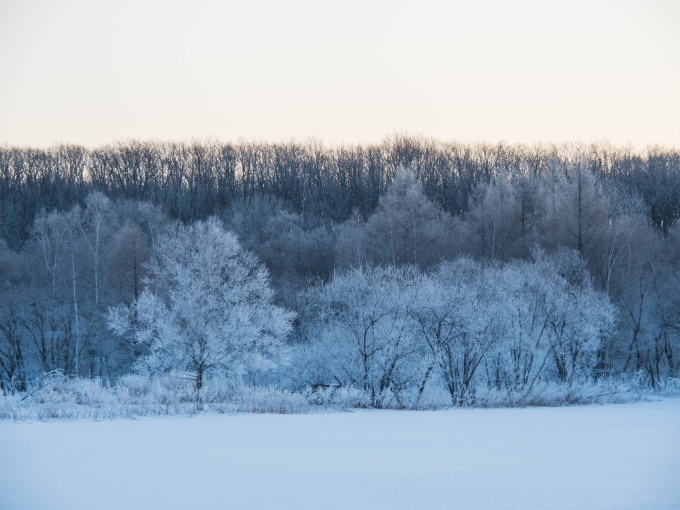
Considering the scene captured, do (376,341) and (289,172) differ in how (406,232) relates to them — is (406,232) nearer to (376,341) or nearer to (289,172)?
(376,341)

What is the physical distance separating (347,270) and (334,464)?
28180 millimetres

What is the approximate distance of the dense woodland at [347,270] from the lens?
99.7 ft

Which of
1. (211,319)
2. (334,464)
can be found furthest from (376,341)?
(334,464)

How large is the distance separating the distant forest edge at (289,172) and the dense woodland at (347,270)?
0.30 m

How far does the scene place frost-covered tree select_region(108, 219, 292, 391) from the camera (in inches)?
1331

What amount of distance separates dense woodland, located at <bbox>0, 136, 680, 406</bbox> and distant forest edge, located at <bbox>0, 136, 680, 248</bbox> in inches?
11.6

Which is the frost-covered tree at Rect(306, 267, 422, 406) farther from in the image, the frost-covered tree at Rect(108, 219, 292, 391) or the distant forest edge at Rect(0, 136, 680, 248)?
the distant forest edge at Rect(0, 136, 680, 248)

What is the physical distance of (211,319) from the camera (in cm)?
3469

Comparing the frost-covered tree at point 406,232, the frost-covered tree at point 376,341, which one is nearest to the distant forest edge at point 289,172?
the frost-covered tree at point 406,232

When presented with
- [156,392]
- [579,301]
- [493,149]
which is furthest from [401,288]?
[493,149]

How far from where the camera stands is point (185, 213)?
240ft

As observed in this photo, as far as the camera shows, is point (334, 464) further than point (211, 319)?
No

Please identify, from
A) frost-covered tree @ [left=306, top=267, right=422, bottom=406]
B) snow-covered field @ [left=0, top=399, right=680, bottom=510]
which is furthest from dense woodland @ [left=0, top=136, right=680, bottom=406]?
snow-covered field @ [left=0, top=399, right=680, bottom=510]

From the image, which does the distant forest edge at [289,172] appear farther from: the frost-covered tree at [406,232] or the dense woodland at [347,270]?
the frost-covered tree at [406,232]
